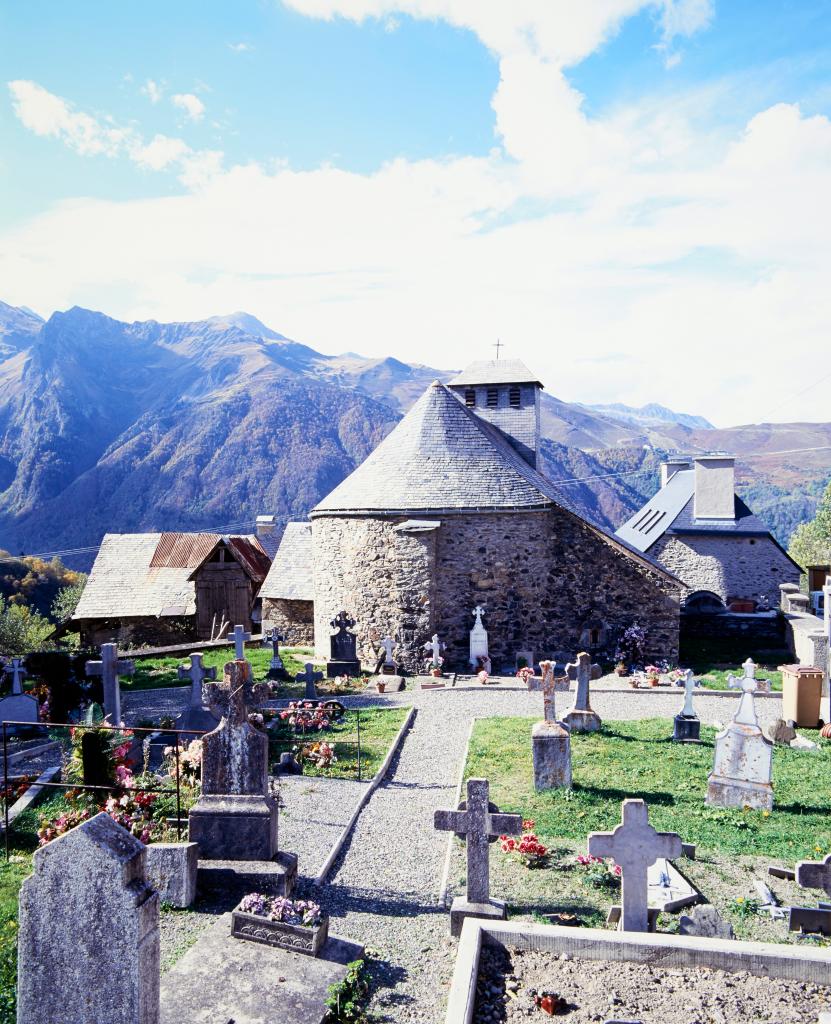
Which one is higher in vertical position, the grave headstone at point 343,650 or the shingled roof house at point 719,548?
the shingled roof house at point 719,548

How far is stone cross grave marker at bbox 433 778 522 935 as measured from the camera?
20.8 feet

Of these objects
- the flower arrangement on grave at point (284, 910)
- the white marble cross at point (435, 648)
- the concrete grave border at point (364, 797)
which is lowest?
the concrete grave border at point (364, 797)

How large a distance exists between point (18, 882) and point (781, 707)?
13216mm

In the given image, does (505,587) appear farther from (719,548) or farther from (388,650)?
(719,548)

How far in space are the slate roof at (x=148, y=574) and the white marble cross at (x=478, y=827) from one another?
858 inches

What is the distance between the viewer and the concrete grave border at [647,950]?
5328mm

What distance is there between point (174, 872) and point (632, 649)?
1456 cm

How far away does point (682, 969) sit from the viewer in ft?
18.0

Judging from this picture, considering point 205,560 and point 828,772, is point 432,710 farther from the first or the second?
point 205,560

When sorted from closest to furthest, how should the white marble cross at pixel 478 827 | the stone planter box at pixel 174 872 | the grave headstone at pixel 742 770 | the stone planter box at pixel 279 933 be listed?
the stone planter box at pixel 279 933 → the white marble cross at pixel 478 827 → the stone planter box at pixel 174 872 → the grave headstone at pixel 742 770

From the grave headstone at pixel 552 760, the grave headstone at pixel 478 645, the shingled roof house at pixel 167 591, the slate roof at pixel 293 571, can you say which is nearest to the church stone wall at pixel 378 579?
the grave headstone at pixel 478 645

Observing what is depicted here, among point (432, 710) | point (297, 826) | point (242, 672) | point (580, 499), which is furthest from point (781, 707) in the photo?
point (580, 499)

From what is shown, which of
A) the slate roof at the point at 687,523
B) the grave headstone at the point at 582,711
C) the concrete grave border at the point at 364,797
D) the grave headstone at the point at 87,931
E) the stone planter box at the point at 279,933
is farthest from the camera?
the slate roof at the point at 687,523

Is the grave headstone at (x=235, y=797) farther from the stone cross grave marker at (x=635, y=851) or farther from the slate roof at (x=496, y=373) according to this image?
the slate roof at (x=496, y=373)
